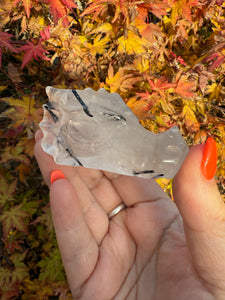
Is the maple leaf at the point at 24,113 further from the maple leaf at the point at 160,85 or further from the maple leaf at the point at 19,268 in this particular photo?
the maple leaf at the point at 19,268

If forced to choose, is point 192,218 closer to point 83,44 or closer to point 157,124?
point 157,124

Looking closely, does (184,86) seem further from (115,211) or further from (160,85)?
(115,211)

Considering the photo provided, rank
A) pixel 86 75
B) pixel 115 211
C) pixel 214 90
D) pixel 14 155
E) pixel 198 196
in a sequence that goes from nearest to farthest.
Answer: pixel 198 196
pixel 115 211
pixel 14 155
pixel 86 75
pixel 214 90

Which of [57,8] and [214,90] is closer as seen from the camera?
[57,8]

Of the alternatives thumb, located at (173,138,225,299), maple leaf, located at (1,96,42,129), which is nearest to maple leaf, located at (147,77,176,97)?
maple leaf, located at (1,96,42,129)

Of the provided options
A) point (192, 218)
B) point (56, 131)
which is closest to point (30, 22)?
point (56, 131)

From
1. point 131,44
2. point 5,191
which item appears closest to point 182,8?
point 131,44

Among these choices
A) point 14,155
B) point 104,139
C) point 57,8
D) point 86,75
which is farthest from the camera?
point 86,75
